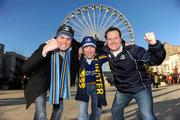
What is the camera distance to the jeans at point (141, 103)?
4469 mm

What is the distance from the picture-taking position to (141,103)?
177 inches

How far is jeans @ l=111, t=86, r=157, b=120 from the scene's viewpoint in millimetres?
4469

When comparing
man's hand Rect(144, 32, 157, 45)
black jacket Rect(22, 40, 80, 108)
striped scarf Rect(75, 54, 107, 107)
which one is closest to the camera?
man's hand Rect(144, 32, 157, 45)

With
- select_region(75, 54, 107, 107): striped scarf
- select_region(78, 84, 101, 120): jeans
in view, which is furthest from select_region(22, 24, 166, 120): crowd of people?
select_region(78, 84, 101, 120): jeans

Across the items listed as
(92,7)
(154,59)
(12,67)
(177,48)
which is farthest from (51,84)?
(177,48)

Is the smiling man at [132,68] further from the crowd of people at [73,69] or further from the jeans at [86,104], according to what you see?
the jeans at [86,104]

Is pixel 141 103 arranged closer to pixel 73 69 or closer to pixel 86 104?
pixel 86 104

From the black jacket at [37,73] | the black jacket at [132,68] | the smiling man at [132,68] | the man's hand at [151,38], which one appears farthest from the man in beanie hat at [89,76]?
the man's hand at [151,38]

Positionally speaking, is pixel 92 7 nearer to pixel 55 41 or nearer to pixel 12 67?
pixel 12 67

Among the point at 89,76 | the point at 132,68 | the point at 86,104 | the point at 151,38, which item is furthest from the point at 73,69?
the point at 151,38

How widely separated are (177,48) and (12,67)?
286 feet

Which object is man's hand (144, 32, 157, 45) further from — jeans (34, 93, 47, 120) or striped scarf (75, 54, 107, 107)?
jeans (34, 93, 47, 120)

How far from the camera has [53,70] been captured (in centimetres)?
453

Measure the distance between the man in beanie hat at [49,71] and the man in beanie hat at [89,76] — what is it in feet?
1.11
